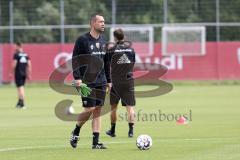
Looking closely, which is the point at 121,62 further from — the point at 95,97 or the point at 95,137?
the point at 95,137

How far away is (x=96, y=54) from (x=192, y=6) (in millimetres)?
30797

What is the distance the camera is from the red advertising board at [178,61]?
43375mm

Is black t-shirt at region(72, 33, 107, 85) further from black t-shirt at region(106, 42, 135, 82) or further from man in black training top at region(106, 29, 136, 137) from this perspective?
black t-shirt at region(106, 42, 135, 82)

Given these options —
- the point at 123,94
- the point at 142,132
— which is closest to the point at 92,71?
the point at 123,94

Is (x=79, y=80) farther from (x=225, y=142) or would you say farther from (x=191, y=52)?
(x=191, y=52)

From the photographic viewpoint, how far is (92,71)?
49.9 ft

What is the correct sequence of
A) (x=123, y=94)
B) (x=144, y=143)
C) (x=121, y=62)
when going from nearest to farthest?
1. (x=144, y=143)
2. (x=123, y=94)
3. (x=121, y=62)

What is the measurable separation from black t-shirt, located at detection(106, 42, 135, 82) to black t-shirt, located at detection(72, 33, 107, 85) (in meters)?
2.51

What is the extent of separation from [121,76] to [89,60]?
2950 mm

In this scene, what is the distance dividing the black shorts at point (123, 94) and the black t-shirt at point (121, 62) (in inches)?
7.6

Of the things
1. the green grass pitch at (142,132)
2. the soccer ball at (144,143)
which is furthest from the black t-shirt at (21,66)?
the soccer ball at (144,143)

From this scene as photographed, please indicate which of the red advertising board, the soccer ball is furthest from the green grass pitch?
the red advertising board

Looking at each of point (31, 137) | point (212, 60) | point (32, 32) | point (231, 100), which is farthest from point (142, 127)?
point (32, 32)

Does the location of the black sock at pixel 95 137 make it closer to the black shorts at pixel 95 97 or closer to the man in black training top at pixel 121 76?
the black shorts at pixel 95 97
